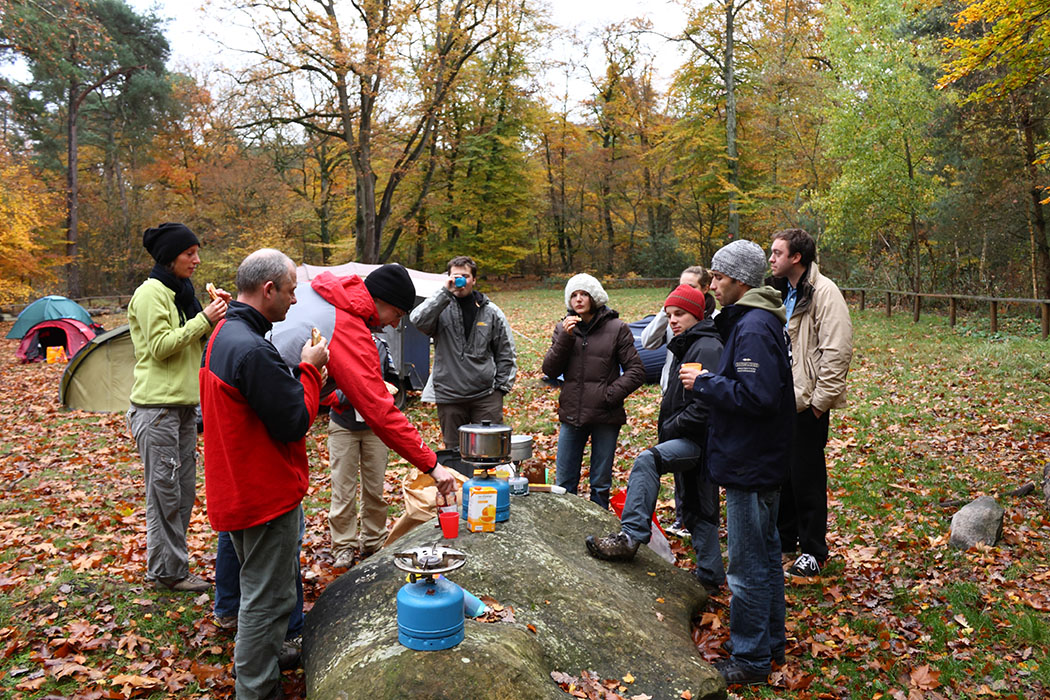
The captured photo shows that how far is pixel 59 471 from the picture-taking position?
299 inches

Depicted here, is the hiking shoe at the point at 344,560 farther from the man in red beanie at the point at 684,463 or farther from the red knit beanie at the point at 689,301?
the red knit beanie at the point at 689,301

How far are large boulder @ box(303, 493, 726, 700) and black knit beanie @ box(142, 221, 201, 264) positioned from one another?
2213 mm

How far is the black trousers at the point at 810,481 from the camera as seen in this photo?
491 cm

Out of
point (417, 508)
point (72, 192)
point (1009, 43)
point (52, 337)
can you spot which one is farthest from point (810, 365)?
point (72, 192)

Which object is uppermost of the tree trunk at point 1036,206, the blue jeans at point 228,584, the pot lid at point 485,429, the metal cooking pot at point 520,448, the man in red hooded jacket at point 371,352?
the tree trunk at point 1036,206

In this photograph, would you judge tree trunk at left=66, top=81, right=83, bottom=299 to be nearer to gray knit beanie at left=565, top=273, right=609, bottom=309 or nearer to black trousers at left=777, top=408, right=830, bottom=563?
gray knit beanie at left=565, top=273, right=609, bottom=309

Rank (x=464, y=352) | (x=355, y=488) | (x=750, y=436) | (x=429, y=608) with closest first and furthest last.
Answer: (x=429, y=608) → (x=750, y=436) → (x=355, y=488) → (x=464, y=352)

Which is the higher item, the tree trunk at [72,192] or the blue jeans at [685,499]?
the tree trunk at [72,192]

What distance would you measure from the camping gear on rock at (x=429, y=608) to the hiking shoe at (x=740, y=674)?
1.60m

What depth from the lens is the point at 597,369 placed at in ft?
17.4

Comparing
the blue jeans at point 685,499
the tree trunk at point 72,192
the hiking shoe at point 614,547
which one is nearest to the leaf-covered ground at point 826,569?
the blue jeans at point 685,499

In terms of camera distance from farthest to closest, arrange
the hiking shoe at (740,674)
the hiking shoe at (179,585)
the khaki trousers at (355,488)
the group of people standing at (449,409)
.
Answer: the khaki trousers at (355,488) → the hiking shoe at (179,585) → the hiking shoe at (740,674) → the group of people standing at (449,409)

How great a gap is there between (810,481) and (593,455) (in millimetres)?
1575

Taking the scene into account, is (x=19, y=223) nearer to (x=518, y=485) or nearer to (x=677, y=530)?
(x=518, y=485)
